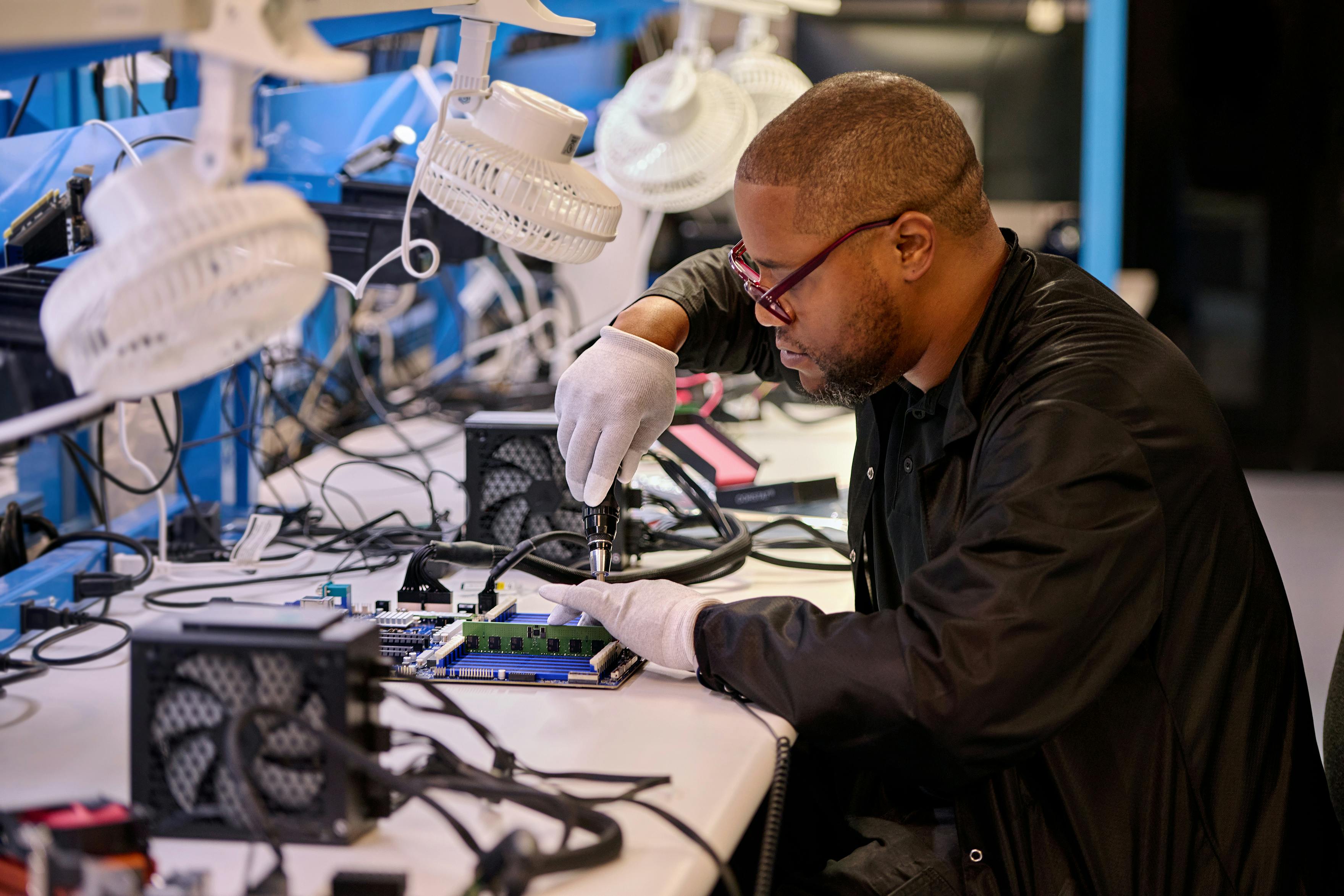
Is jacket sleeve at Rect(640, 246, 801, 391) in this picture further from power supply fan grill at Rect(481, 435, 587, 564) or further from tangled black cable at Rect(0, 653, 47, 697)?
tangled black cable at Rect(0, 653, 47, 697)

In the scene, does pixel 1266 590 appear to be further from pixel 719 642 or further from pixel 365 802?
pixel 365 802

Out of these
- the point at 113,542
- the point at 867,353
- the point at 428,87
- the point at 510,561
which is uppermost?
the point at 428,87

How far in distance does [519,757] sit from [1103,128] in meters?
4.64

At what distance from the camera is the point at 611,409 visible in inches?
51.6

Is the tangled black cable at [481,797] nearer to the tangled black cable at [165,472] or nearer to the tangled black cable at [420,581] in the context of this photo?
the tangled black cable at [420,581]

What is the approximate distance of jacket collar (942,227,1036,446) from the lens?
1181 millimetres

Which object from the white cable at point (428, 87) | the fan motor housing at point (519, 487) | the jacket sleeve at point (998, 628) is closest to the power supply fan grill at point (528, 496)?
the fan motor housing at point (519, 487)

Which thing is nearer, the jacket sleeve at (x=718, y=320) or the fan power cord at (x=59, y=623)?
the fan power cord at (x=59, y=623)

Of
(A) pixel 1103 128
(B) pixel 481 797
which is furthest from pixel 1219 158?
(B) pixel 481 797

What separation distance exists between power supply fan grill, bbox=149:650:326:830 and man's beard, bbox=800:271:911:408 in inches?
26.8

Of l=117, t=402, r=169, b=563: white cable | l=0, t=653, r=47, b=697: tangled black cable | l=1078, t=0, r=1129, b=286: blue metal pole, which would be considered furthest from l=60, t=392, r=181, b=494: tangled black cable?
l=1078, t=0, r=1129, b=286: blue metal pole

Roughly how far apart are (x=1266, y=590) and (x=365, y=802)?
861 mm

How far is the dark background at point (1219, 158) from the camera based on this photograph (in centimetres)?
488

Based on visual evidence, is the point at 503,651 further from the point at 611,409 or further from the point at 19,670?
the point at 19,670
